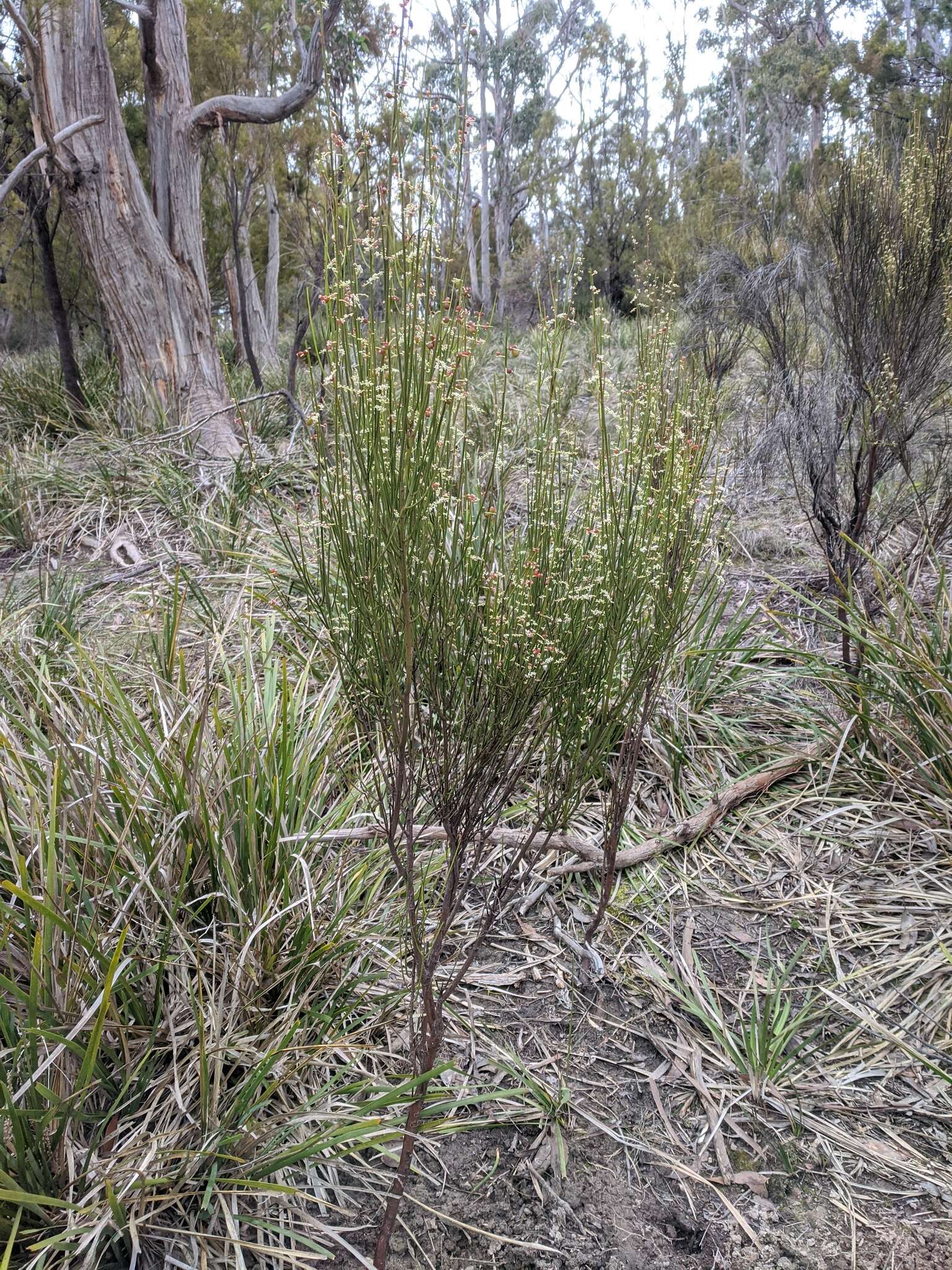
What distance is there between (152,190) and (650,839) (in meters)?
6.11

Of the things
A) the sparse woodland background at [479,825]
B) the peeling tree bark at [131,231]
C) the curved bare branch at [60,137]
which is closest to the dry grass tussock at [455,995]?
the sparse woodland background at [479,825]

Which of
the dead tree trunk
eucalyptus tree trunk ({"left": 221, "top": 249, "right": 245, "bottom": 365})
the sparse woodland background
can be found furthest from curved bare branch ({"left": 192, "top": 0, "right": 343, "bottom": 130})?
eucalyptus tree trunk ({"left": 221, "top": 249, "right": 245, "bottom": 365})

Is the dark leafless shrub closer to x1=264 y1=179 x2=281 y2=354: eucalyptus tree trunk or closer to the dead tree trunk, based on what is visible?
the dead tree trunk

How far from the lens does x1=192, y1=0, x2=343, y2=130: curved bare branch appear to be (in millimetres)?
5273

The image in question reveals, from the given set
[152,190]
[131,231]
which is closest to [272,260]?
[152,190]

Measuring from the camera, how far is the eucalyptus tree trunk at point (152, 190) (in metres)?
5.47

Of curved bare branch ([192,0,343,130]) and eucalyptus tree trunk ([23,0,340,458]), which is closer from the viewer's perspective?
curved bare branch ([192,0,343,130])

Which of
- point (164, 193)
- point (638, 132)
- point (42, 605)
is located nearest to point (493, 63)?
point (638, 132)

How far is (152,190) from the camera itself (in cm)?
624

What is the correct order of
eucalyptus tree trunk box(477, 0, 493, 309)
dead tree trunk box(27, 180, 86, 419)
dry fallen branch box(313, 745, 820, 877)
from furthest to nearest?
1. eucalyptus tree trunk box(477, 0, 493, 309)
2. dead tree trunk box(27, 180, 86, 419)
3. dry fallen branch box(313, 745, 820, 877)

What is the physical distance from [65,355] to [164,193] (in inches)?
57.4

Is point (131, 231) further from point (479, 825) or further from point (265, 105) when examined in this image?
point (479, 825)

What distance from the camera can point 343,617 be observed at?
1907mm

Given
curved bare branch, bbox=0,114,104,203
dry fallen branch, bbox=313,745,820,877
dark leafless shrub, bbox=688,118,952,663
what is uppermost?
curved bare branch, bbox=0,114,104,203
